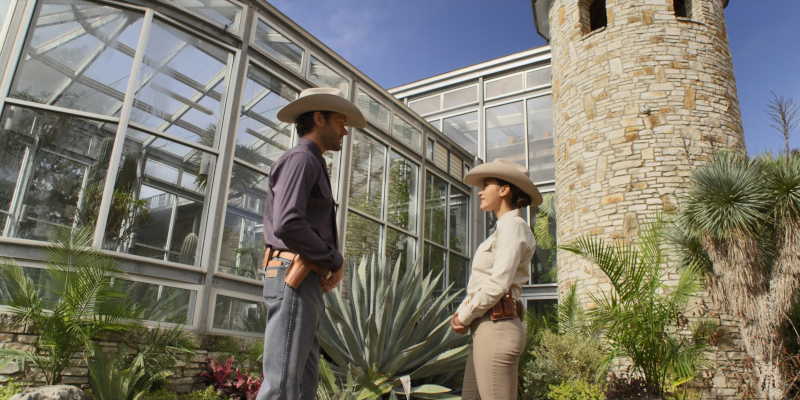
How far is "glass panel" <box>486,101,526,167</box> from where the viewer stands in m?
12.3

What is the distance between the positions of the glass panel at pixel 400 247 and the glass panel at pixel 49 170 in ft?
15.6

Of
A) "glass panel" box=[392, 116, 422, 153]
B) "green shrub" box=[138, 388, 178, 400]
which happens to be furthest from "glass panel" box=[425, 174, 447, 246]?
"green shrub" box=[138, 388, 178, 400]

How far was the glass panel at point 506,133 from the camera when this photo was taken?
1227 centimetres

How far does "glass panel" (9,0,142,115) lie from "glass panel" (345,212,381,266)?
143 inches

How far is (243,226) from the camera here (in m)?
6.22

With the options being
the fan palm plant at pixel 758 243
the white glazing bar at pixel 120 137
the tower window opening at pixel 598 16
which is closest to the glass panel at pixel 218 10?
the white glazing bar at pixel 120 137

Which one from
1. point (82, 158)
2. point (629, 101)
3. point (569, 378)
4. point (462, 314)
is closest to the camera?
point (462, 314)

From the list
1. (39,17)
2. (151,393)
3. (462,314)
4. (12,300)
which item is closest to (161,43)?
(39,17)

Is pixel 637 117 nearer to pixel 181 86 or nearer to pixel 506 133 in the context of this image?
pixel 506 133

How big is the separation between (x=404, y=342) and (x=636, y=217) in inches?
183

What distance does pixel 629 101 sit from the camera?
26.9ft

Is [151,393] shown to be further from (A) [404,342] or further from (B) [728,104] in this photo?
(B) [728,104]

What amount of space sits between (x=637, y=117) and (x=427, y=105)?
6822 mm

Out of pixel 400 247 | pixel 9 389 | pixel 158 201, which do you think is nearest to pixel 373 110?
pixel 400 247
